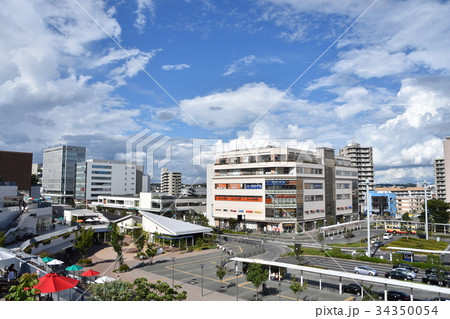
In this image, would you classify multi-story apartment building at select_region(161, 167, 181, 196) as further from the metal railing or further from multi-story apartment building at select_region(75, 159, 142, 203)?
the metal railing

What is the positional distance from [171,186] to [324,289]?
6436 inches

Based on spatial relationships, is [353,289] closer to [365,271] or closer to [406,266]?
[365,271]

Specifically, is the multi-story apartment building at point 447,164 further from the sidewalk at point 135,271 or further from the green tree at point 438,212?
the sidewalk at point 135,271

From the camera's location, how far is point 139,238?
36.9 metres

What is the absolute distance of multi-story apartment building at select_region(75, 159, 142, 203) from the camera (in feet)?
361

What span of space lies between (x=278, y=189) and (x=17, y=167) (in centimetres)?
6543

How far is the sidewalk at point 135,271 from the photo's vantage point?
21.9 meters

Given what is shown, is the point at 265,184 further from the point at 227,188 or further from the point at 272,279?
the point at 272,279

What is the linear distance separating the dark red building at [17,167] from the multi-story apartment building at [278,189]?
1838 inches

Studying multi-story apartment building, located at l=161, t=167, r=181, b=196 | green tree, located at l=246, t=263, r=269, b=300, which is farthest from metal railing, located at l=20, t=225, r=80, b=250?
multi-story apartment building, located at l=161, t=167, r=181, b=196

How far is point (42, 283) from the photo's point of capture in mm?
13984

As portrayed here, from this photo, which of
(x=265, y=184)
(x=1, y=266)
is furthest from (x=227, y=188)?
(x=1, y=266)

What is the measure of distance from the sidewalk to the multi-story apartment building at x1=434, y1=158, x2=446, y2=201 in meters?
102

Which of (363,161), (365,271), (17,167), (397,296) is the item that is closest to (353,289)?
(397,296)
